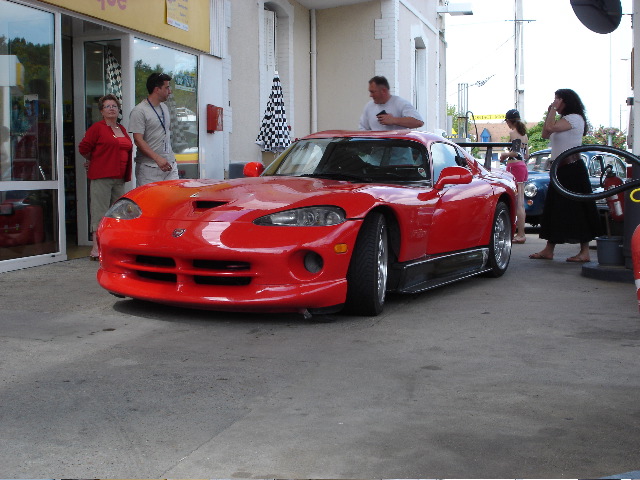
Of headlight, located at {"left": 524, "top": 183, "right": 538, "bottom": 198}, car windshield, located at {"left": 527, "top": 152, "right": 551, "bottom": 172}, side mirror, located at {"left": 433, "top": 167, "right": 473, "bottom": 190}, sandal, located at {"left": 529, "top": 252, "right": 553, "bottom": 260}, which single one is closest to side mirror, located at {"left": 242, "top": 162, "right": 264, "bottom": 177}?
side mirror, located at {"left": 433, "top": 167, "right": 473, "bottom": 190}

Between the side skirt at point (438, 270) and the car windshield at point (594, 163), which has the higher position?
the car windshield at point (594, 163)

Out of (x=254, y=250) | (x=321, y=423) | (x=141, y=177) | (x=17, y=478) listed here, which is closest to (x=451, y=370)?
(x=321, y=423)

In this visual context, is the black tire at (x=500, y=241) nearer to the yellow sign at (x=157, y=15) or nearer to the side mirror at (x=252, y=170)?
the side mirror at (x=252, y=170)

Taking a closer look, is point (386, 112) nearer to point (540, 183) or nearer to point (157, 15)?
point (157, 15)

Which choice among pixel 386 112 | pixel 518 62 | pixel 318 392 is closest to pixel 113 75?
pixel 386 112

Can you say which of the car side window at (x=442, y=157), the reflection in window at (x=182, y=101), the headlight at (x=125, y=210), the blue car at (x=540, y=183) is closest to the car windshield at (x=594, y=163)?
the blue car at (x=540, y=183)

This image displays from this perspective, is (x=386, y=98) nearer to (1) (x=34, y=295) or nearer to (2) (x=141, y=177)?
(2) (x=141, y=177)

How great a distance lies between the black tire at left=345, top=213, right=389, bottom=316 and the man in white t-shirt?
135 inches

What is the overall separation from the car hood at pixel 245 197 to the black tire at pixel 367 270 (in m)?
0.14

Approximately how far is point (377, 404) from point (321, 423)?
13.5 inches

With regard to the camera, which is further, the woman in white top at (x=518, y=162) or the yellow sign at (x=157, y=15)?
the woman in white top at (x=518, y=162)

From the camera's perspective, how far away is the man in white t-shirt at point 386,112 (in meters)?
8.80

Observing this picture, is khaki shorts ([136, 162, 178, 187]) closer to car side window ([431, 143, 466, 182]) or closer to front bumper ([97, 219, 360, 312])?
car side window ([431, 143, 466, 182])

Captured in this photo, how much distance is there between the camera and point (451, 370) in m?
4.13
